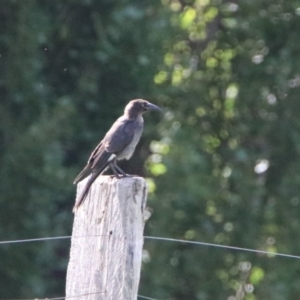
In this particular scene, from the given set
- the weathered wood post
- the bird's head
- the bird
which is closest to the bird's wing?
the bird

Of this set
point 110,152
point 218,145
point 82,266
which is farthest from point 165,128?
point 82,266

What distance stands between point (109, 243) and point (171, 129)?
6.23m

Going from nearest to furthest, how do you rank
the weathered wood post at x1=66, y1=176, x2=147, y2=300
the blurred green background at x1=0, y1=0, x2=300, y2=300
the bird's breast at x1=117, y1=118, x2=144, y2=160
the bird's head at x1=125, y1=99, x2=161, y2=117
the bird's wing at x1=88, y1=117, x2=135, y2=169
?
the weathered wood post at x1=66, y1=176, x2=147, y2=300, the bird's wing at x1=88, y1=117, x2=135, y2=169, the bird's breast at x1=117, y1=118, x2=144, y2=160, the bird's head at x1=125, y1=99, x2=161, y2=117, the blurred green background at x1=0, y1=0, x2=300, y2=300

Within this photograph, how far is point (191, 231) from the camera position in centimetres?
984

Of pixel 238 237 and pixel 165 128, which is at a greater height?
pixel 165 128

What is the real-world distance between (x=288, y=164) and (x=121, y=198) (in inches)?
264

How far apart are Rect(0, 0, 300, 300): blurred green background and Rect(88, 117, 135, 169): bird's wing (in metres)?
1.67

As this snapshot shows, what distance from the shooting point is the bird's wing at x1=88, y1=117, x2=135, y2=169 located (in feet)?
17.7

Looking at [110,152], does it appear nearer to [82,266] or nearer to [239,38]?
[82,266]

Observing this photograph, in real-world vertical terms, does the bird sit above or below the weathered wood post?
above

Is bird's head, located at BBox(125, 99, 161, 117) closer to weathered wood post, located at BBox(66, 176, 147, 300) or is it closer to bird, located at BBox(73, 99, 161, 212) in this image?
bird, located at BBox(73, 99, 161, 212)

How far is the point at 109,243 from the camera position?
3488 millimetres

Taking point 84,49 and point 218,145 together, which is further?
point 218,145

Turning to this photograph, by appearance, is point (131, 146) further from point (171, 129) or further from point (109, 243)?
point (171, 129)
